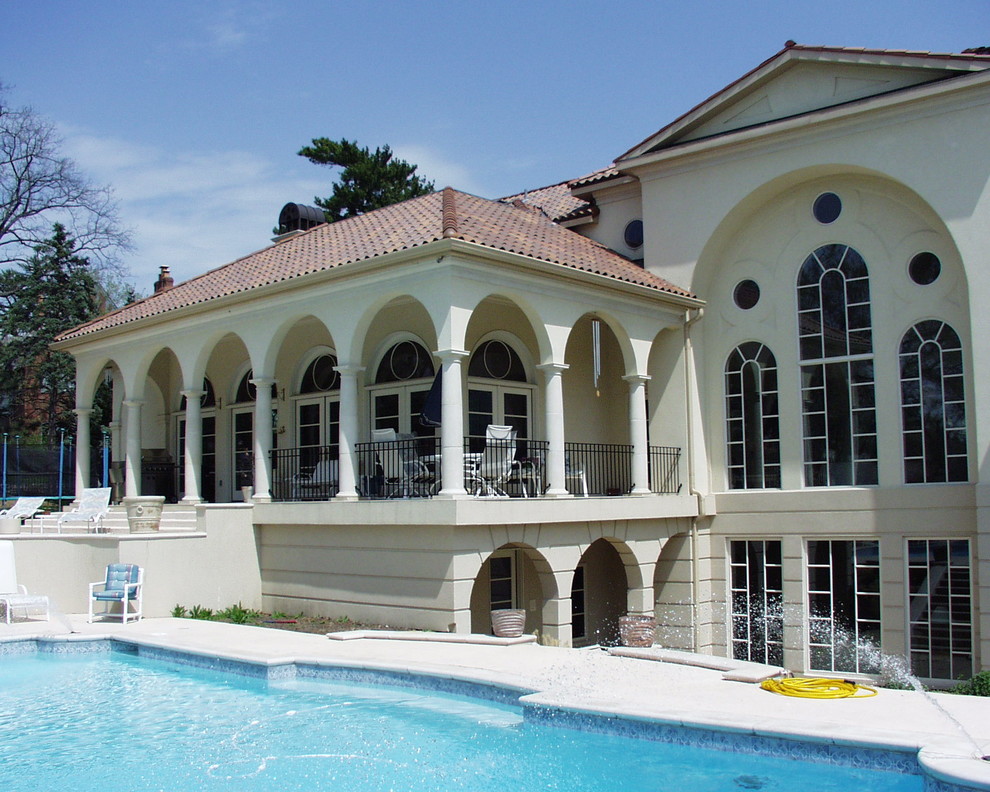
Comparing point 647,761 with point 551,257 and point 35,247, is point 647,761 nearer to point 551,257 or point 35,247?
point 551,257

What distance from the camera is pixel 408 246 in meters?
15.8

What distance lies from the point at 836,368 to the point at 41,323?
110ft

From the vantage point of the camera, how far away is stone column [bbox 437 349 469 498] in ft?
49.8

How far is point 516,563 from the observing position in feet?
64.4

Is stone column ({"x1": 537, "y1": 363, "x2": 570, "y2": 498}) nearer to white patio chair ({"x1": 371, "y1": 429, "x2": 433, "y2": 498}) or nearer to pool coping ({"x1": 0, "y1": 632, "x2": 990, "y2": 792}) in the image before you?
white patio chair ({"x1": 371, "y1": 429, "x2": 433, "y2": 498})

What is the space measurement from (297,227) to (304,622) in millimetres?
14605

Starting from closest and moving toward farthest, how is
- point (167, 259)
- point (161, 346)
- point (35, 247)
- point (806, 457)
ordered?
point (806, 457) < point (161, 346) < point (35, 247) < point (167, 259)

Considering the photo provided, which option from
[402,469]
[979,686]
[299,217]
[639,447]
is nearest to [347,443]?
[402,469]

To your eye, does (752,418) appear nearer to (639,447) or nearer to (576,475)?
(639,447)

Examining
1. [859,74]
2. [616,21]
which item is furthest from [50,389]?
[859,74]

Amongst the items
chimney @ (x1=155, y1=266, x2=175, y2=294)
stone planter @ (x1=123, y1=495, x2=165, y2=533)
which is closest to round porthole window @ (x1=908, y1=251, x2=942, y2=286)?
stone planter @ (x1=123, y1=495, x2=165, y2=533)

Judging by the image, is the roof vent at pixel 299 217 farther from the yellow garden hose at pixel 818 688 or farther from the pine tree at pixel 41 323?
the yellow garden hose at pixel 818 688

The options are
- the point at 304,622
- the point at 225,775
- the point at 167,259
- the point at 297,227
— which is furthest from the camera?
the point at 167,259

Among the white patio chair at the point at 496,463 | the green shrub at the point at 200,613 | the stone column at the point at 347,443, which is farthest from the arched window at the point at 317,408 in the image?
the white patio chair at the point at 496,463
